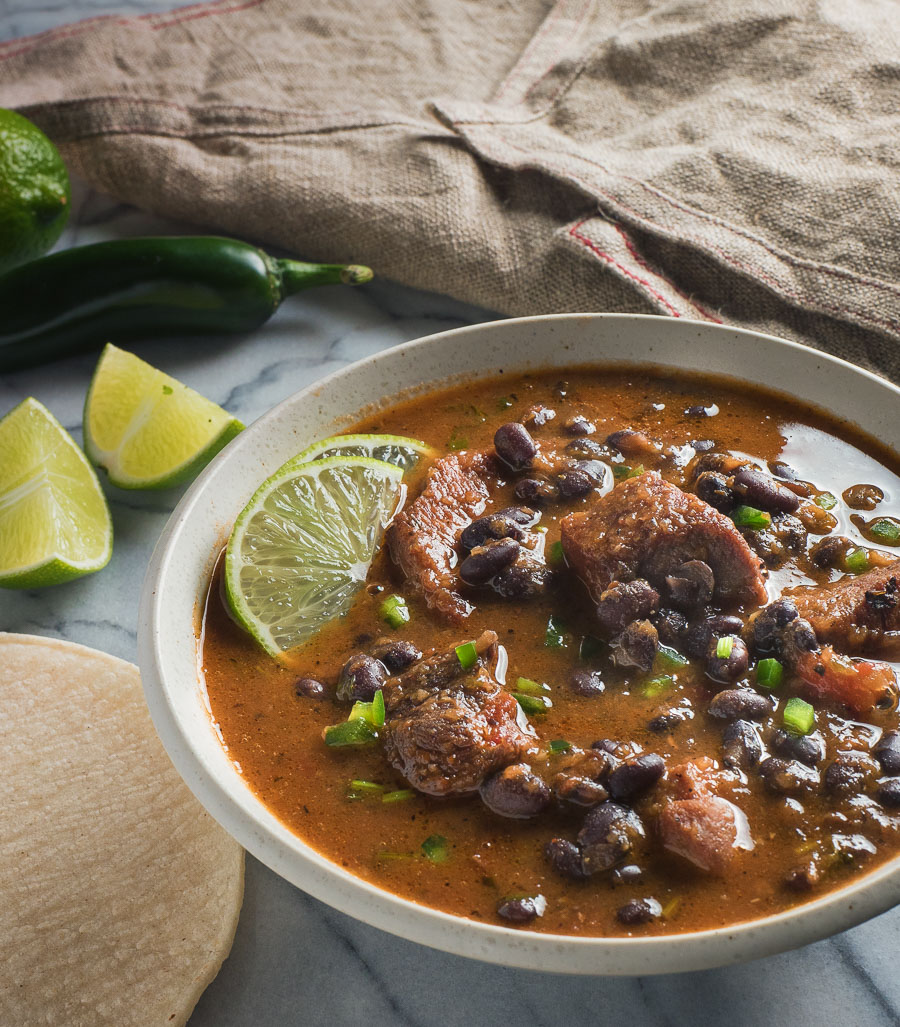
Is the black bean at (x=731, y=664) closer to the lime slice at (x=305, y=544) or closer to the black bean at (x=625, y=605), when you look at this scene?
the black bean at (x=625, y=605)

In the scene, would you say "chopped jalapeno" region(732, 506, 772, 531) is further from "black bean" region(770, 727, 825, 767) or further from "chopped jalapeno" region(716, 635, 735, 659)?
"black bean" region(770, 727, 825, 767)

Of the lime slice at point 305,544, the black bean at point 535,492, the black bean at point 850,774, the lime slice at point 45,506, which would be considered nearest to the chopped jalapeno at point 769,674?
the black bean at point 850,774

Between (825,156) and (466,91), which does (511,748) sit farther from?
(466,91)

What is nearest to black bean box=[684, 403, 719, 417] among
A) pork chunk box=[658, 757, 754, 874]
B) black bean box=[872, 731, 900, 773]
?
black bean box=[872, 731, 900, 773]

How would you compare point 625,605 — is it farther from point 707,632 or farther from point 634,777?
point 634,777

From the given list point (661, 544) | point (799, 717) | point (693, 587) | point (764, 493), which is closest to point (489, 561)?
point (661, 544)

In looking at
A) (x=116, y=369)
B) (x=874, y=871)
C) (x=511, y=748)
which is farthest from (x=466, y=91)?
(x=874, y=871)
